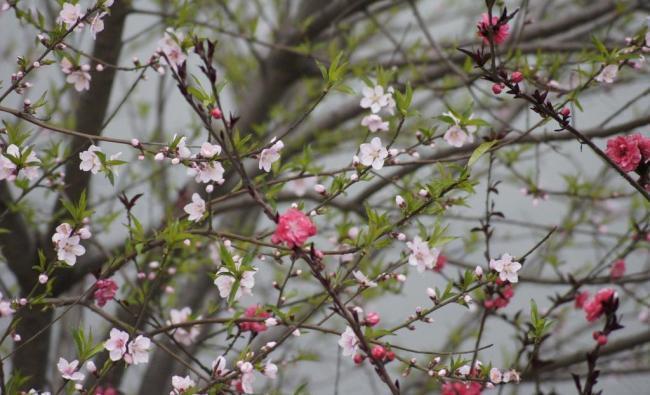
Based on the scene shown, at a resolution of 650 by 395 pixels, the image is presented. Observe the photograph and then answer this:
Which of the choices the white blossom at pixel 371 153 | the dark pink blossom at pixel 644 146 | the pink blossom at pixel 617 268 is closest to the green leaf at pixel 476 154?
the white blossom at pixel 371 153

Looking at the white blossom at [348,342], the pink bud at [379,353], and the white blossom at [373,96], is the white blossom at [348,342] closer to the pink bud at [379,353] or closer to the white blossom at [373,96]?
the pink bud at [379,353]

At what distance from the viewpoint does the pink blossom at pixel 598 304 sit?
46.5 inches

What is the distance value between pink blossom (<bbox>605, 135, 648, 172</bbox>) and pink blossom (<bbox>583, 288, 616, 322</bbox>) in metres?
0.25

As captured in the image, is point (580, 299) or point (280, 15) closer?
point (580, 299)

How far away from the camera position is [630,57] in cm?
117

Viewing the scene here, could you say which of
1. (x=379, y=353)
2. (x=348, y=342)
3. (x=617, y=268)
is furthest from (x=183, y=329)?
(x=617, y=268)

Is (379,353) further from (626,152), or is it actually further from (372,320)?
(626,152)

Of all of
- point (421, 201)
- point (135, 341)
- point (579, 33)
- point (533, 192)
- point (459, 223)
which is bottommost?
point (135, 341)

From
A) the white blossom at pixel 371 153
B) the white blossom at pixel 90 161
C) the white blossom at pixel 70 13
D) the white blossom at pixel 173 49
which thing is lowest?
the white blossom at pixel 90 161

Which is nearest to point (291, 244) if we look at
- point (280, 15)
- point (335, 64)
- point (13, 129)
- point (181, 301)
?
point (335, 64)

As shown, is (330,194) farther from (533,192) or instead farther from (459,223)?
(459,223)

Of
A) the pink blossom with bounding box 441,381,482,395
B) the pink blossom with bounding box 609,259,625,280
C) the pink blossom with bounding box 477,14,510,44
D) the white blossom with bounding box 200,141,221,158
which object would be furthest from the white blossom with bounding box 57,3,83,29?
the pink blossom with bounding box 609,259,625,280

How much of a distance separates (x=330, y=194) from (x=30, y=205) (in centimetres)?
99

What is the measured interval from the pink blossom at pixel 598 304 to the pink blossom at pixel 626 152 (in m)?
0.25
